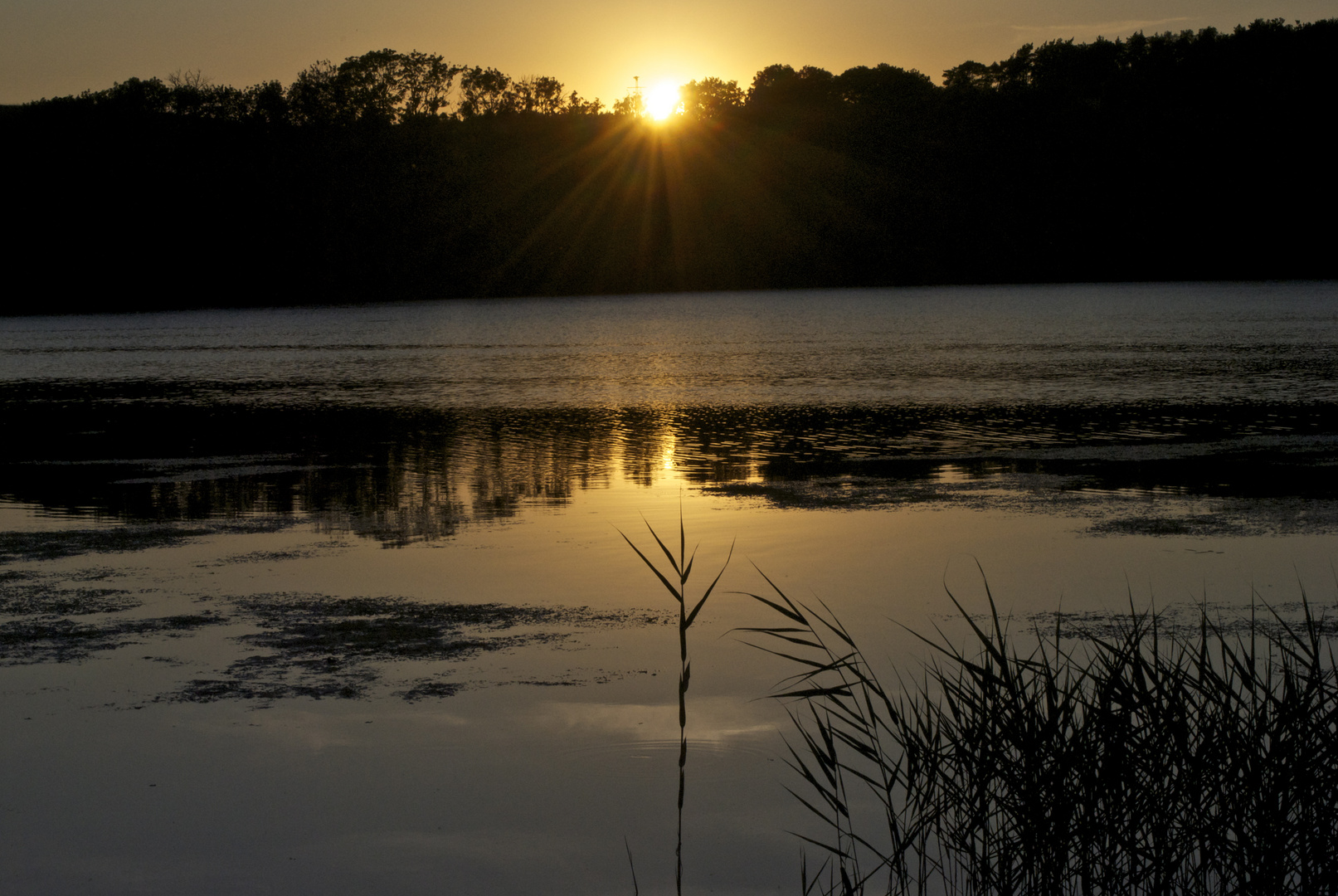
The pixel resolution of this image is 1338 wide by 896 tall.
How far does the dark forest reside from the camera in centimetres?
8669

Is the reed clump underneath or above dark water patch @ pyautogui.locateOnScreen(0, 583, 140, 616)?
above

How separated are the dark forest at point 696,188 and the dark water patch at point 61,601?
78887mm

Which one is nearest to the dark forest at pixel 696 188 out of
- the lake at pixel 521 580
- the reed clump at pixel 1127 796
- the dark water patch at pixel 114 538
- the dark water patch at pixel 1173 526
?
the lake at pixel 521 580

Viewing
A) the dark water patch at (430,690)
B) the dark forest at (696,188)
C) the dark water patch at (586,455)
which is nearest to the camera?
the dark water patch at (430,690)

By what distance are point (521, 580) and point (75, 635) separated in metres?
2.57

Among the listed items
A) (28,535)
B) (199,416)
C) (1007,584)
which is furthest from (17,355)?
(1007,584)

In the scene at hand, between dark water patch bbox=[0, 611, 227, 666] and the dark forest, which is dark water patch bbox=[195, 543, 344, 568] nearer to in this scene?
dark water patch bbox=[0, 611, 227, 666]

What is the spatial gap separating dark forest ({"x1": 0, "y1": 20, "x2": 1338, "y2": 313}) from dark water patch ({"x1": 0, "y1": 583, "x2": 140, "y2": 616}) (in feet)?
→ 259

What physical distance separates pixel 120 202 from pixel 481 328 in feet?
167

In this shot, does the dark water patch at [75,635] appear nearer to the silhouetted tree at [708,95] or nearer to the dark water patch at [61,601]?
the dark water patch at [61,601]

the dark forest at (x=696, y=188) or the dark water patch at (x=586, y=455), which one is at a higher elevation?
the dark forest at (x=696, y=188)

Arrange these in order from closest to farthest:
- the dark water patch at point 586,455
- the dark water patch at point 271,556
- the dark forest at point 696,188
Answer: the dark water patch at point 271,556, the dark water patch at point 586,455, the dark forest at point 696,188

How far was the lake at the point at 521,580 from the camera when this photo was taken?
476 centimetres

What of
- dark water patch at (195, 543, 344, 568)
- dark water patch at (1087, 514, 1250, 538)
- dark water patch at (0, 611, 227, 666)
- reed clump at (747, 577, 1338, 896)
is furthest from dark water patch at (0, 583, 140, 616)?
dark water patch at (1087, 514, 1250, 538)
